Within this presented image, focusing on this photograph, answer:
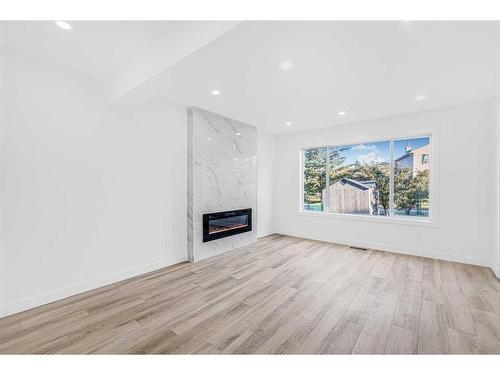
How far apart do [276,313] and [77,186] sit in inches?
110

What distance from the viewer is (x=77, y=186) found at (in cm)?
269

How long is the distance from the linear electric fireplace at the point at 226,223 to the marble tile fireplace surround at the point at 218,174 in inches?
2.6

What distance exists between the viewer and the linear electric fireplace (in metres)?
3.96

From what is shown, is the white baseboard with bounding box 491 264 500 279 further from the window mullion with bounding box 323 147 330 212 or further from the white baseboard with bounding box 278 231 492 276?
the window mullion with bounding box 323 147 330 212

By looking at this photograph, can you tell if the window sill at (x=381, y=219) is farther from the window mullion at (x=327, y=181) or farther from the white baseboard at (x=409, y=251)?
the white baseboard at (x=409, y=251)

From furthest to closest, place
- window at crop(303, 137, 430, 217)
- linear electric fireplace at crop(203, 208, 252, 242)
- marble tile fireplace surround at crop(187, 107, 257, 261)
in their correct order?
window at crop(303, 137, 430, 217)
linear electric fireplace at crop(203, 208, 252, 242)
marble tile fireplace surround at crop(187, 107, 257, 261)

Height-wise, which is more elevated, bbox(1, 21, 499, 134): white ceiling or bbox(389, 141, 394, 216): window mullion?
bbox(1, 21, 499, 134): white ceiling

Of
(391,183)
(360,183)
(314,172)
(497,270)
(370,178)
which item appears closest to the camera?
(497,270)

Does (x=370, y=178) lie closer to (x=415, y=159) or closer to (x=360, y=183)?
(x=360, y=183)

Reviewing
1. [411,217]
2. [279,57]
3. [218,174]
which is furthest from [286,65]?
[411,217]

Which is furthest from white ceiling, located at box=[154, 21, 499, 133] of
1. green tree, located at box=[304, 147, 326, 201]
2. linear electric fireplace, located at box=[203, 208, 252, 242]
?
linear electric fireplace, located at box=[203, 208, 252, 242]

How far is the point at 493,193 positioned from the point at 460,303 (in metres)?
2.15

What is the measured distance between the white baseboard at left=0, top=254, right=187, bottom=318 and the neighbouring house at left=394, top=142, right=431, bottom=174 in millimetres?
4796
